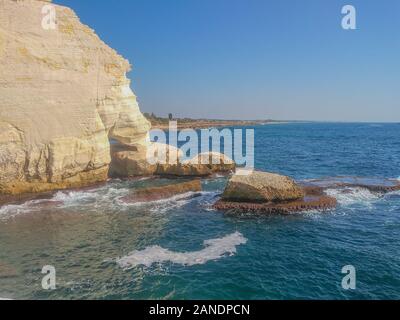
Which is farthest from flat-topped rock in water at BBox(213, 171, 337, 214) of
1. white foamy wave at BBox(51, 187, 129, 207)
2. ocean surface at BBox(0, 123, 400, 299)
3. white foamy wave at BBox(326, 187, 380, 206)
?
white foamy wave at BBox(51, 187, 129, 207)

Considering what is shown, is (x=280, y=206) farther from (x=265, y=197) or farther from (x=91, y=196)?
(x=91, y=196)

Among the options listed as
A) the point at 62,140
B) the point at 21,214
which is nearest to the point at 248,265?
the point at 21,214

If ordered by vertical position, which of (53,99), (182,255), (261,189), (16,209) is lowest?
(182,255)

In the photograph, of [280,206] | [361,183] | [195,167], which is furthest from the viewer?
[195,167]

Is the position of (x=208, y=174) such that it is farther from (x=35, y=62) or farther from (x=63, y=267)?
(x=63, y=267)

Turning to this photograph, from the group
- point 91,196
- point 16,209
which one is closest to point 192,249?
point 91,196
